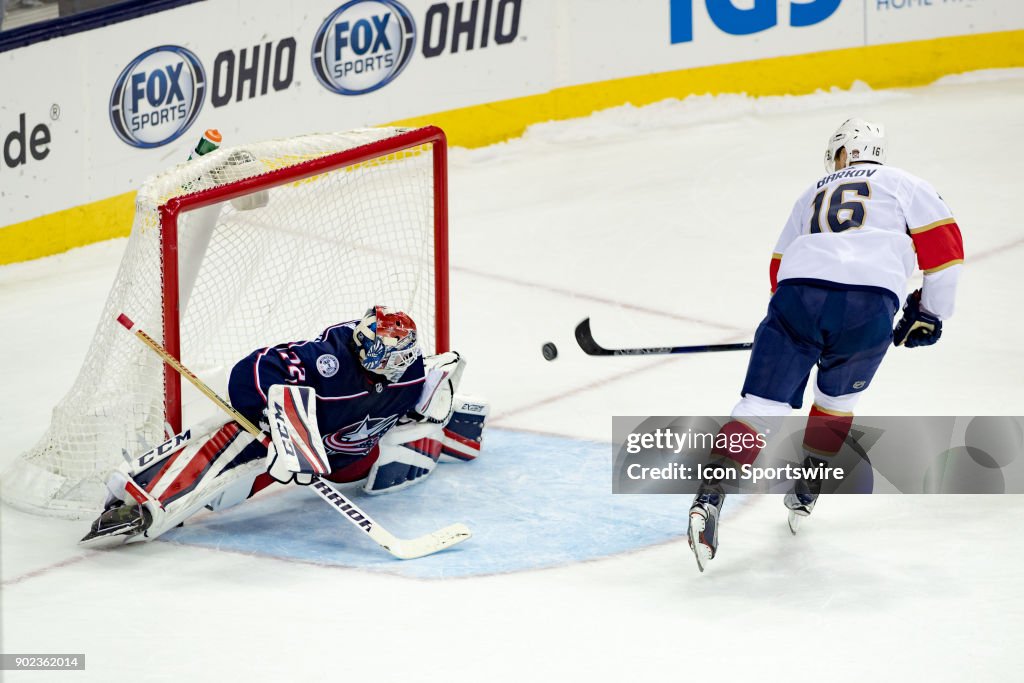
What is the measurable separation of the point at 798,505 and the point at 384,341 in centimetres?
111

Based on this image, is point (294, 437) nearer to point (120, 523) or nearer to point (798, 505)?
point (120, 523)

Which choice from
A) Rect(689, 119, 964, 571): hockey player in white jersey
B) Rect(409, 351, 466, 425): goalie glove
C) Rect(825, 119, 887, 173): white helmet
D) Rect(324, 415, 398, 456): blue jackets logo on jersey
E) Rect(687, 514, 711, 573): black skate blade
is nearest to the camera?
Rect(687, 514, 711, 573): black skate blade

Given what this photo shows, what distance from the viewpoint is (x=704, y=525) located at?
338 cm

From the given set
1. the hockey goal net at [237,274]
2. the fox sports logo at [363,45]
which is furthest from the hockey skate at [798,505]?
the fox sports logo at [363,45]

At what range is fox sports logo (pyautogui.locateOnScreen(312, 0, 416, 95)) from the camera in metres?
6.96

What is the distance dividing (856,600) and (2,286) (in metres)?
4.10

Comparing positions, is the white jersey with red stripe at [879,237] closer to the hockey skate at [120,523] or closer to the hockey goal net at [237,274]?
the hockey goal net at [237,274]

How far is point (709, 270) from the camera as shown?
6090 millimetres

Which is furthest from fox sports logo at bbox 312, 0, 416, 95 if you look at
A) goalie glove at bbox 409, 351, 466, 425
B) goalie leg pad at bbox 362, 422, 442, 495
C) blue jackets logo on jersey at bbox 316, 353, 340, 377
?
blue jackets logo on jersey at bbox 316, 353, 340, 377

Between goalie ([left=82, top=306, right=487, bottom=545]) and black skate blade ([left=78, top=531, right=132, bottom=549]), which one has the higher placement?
goalie ([left=82, top=306, right=487, bottom=545])

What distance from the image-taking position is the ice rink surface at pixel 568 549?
3172 mm

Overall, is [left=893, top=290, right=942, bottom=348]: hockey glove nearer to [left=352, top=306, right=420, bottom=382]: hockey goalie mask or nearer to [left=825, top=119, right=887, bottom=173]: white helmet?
[left=825, top=119, right=887, bottom=173]: white helmet

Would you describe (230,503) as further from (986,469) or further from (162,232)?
(986,469)

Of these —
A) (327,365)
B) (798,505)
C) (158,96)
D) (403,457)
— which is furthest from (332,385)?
(158,96)
